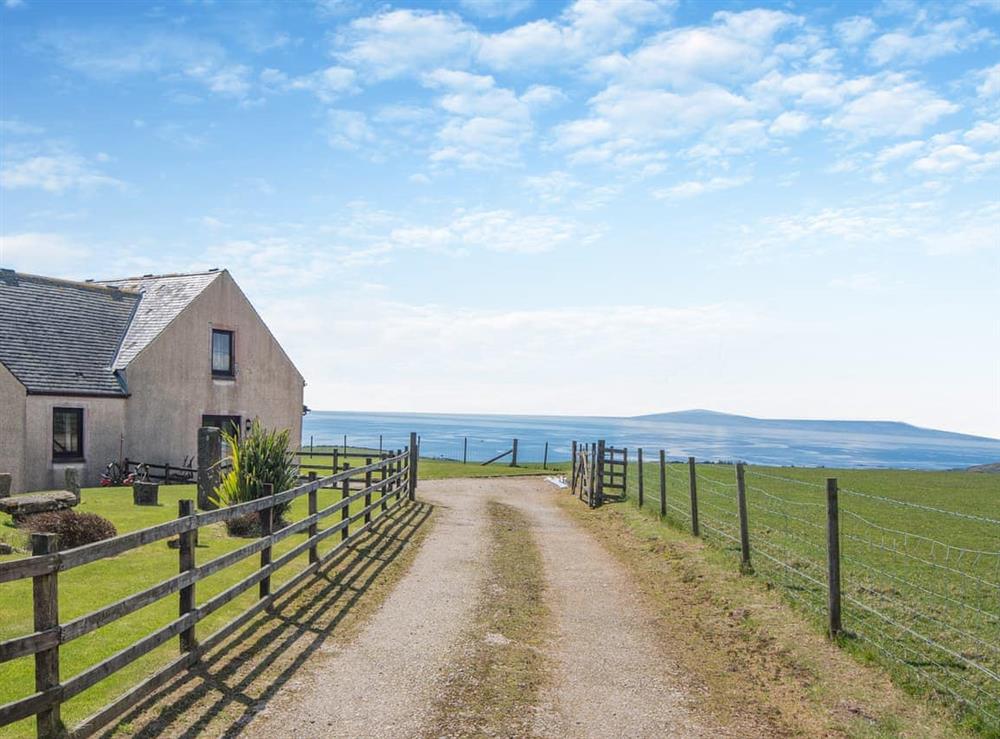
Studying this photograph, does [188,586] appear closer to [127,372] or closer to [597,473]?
[597,473]

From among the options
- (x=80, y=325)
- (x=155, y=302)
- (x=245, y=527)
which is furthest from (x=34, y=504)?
(x=155, y=302)

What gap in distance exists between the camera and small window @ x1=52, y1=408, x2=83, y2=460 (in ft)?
90.2

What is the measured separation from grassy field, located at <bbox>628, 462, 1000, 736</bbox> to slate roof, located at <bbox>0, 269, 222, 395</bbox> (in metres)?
20.5

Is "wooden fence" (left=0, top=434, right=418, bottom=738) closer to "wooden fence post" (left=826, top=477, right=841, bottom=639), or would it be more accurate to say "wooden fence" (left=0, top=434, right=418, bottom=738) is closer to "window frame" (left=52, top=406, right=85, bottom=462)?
"wooden fence post" (left=826, top=477, right=841, bottom=639)

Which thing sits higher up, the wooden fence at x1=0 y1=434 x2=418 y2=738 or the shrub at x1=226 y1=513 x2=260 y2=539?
the wooden fence at x1=0 y1=434 x2=418 y2=738

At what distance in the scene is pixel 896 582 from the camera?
12.3m

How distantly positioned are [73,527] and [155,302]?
22.1m

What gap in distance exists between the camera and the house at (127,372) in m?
26.7

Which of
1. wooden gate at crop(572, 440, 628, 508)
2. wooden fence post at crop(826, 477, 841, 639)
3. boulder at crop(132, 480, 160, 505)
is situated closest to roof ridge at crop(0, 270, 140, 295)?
boulder at crop(132, 480, 160, 505)

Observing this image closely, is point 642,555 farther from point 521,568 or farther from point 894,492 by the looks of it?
point 894,492

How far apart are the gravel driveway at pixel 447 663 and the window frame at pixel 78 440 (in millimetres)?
18995

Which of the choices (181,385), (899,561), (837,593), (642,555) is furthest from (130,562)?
(181,385)

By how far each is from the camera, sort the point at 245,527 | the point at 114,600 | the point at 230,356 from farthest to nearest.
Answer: the point at 230,356
the point at 245,527
the point at 114,600

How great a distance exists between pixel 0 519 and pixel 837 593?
1680 cm
